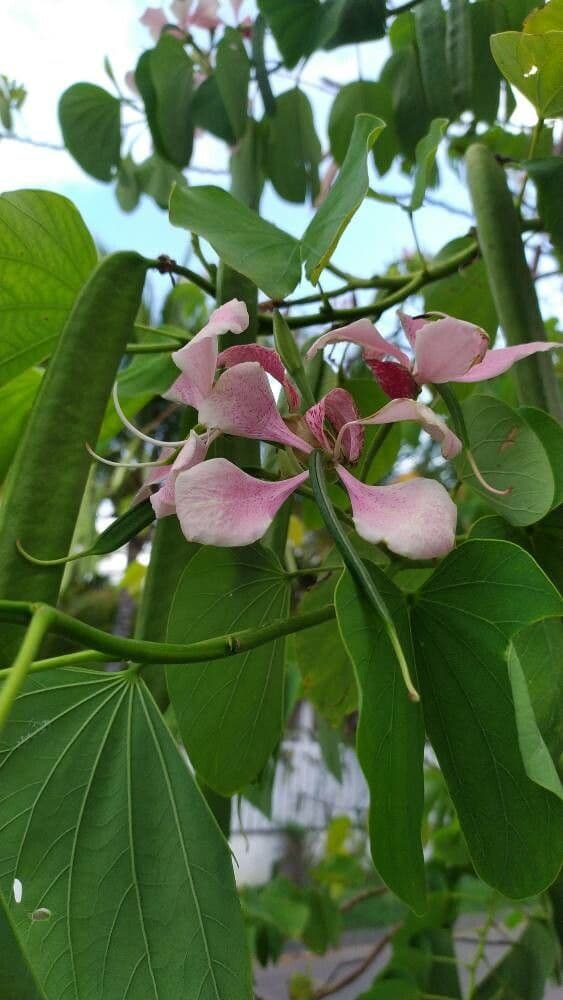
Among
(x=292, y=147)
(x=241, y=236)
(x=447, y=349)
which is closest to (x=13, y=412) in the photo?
(x=241, y=236)

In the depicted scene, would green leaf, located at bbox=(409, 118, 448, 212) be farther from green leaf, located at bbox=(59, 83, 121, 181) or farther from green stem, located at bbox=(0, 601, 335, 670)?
green leaf, located at bbox=(59, 83, 121, 181)

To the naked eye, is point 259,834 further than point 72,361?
Yes

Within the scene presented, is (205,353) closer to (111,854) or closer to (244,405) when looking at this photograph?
(244,405)

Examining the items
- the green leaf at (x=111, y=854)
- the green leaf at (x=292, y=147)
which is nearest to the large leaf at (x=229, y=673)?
the green leaf at (x=111, y=854)

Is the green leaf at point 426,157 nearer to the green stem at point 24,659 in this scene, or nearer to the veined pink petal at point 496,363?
the veined pink petal at point 496,363

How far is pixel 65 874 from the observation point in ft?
1.03

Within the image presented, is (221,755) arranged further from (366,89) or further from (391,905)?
(391,905)

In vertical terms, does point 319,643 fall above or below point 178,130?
below

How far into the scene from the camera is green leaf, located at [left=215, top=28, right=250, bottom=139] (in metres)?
0.68

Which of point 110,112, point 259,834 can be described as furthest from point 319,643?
point 259,834

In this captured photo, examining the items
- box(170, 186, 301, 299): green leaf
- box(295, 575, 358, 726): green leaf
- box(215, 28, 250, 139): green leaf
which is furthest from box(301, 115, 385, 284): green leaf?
box(215, 28, 250, 139): green leaf

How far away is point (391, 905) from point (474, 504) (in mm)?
687

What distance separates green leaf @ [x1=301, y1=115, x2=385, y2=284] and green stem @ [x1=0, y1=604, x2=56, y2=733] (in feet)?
0.55

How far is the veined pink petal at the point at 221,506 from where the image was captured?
27 cm
